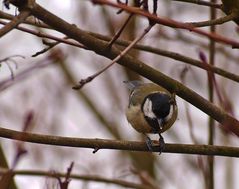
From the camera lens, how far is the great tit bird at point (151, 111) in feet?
7.59

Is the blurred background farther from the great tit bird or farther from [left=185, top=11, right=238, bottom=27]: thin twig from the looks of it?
[left=185, top=11, right=238, bottom=27]: thin twig

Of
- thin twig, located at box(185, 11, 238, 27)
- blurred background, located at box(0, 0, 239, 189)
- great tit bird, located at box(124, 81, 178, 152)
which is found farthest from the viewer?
blurred background, located at box(0, 0, 239, 189)

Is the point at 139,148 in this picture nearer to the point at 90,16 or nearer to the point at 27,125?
the point at 27,125

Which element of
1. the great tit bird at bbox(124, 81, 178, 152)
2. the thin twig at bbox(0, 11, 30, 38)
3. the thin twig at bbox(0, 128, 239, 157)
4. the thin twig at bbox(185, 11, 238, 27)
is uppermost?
the thin twig at bbox(0, 11, 30, 38)

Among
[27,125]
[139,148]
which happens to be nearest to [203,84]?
[139,148]

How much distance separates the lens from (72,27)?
4.98ft

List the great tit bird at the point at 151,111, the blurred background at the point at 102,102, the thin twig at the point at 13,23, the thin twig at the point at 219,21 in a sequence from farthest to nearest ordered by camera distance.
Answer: the blurred background at the point at 102,102, the great tit bird at the point at 151,111, the thin twig at the point at 219,21, the thin twig at the point at 13,23

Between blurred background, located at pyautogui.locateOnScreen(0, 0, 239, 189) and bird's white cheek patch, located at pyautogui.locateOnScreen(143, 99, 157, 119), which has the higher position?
bird's white cheek patch, located at pyautogui.locateOnScreen(143, 99, 157, 119)

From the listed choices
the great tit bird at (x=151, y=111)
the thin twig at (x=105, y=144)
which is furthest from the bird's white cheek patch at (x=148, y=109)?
the thin twig at (x=105, y=144)

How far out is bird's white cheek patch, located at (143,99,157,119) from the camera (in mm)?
2391

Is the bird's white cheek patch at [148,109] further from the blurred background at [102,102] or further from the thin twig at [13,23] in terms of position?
the blurred background at [102,102]

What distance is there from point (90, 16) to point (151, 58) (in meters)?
0.53

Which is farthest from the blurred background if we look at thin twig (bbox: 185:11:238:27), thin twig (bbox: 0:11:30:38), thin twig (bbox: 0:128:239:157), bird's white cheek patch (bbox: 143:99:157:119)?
thin twig (bbox: 0:11:30:38)

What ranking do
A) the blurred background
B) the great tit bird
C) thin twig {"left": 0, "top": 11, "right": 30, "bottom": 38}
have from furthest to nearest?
the blurred background
the great tit bird
thin twig {"left": 0, "top": 11, "right": 30, "bottom": 38}
